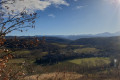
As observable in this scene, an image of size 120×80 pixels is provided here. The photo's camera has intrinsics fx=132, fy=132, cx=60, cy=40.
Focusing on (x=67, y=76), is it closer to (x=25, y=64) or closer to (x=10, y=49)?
(x=25, y=64)

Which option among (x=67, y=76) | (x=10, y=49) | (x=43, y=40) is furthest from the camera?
(x=67, y=76)

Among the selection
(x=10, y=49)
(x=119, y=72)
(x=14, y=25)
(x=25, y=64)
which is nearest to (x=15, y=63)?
(x=25, y=64)

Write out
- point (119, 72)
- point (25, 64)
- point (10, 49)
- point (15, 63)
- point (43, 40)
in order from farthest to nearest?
point (119, 72) → point (15, 63) → point (25, 64) → point (43, 40) → point (10, 49)

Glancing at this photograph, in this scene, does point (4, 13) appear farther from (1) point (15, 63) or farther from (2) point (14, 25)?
(1) point (15, 63)

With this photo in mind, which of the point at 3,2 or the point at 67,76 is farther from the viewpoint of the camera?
the point at 67,76

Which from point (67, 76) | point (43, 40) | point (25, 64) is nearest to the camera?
point (43, 40)

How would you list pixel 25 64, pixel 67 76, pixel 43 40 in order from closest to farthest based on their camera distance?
pixel 43 40 → pixel 25 64 → pixel 67 76

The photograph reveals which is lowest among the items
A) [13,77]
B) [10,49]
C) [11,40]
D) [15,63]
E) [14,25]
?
[13,77]

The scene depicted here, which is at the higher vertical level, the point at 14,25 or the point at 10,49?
the point at 14,25

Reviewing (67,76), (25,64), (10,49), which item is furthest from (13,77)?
(67,76)

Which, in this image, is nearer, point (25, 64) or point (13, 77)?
point (13, 77)
